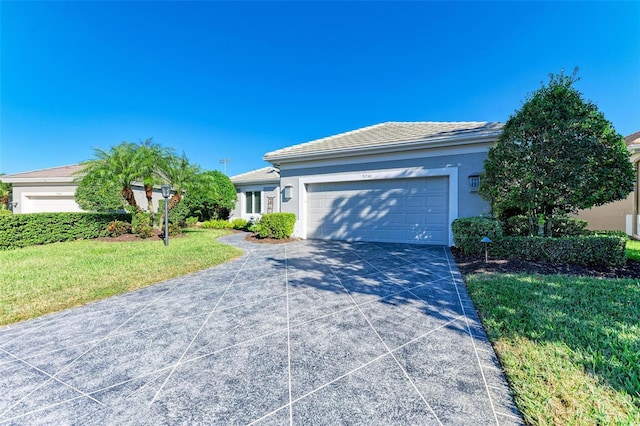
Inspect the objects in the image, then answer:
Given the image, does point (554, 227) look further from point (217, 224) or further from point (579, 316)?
point (217, 224)

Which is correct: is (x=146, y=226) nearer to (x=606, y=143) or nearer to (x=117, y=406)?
(x=117, y=406)

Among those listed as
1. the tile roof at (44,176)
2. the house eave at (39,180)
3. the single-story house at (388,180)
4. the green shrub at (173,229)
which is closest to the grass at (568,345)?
the single-story house at (388,180)

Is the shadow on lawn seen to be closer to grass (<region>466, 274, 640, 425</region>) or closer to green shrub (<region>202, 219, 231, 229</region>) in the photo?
grass (<region>466, 274, 640, 425</region>)

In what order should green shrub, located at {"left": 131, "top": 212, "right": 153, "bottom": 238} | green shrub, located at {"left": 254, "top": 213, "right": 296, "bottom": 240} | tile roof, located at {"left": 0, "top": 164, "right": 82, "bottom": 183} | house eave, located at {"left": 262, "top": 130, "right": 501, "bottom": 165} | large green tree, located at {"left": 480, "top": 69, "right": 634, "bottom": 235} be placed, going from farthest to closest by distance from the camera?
tile roof, located at {"left": 0, "top": 164, "right": 82, "bottom": 183}
green shrub, located at {"left": 131, "top": 212, "right": 153, "bottom": 238}
green shrub, located at {"left": 254, "top": 213, "right": 296, "bottom": 240}
house eave, located at {"left": 262, "top": 130, "right": 501, "bottom": 165}
large green tree, located at {"left": 480, "top": 69, "right": 634, "bottom": 235}

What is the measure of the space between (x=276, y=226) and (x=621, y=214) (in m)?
14.3

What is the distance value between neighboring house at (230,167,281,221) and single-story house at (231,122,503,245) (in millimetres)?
3991

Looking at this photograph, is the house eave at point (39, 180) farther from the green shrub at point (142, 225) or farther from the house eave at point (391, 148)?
the house eave at point (391, 148)

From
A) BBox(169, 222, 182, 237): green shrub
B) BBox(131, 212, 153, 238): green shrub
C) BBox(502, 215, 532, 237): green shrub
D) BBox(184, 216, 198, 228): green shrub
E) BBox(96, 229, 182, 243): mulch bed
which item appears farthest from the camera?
BBox(184, 216, 198, 228): green shrub

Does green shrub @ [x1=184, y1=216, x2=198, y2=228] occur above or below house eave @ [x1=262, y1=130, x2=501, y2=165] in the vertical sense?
below

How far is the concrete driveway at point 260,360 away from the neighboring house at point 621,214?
1185 cm

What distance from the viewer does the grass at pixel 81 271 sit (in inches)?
154

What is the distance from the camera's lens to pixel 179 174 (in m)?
10.3

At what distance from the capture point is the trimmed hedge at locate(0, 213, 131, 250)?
8.34 m

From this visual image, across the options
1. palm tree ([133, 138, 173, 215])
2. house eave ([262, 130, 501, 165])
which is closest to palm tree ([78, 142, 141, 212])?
palm tree ([133, 138, 173, 215])
